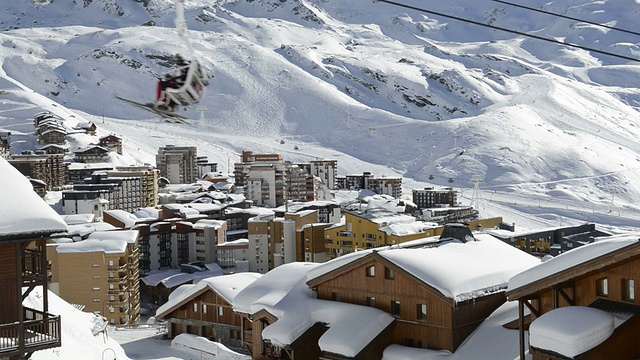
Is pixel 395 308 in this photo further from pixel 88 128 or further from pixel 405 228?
pixel 88 128

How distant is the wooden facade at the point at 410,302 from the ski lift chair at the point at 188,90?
32.0ft

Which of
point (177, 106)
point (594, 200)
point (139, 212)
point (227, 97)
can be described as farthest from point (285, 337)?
point (227, 97)

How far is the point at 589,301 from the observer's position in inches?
375

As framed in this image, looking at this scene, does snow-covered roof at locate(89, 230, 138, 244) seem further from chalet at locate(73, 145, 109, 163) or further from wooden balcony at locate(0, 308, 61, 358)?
chalet at locate(73, 145, 109, 163)

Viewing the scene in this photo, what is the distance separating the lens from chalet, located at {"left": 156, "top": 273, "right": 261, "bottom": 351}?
2408 centimetres

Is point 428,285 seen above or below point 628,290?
below

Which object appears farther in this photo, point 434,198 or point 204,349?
point 434,198

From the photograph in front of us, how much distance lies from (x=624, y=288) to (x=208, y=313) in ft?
56.5

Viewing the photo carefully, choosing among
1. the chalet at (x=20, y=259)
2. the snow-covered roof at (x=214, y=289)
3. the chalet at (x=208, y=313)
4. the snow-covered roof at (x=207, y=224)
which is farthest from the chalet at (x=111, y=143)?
the chalet at (x=20, y=259)

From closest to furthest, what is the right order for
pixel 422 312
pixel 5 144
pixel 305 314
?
1. pixel 422 312
2. pixel 305 314
3. pixel 5 144

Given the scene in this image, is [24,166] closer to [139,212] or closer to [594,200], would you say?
[139,212]

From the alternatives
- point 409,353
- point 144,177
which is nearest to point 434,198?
point 144,177

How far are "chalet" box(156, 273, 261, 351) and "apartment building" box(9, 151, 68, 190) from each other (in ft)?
127

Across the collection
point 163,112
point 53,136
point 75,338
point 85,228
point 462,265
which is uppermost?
point 53,136
